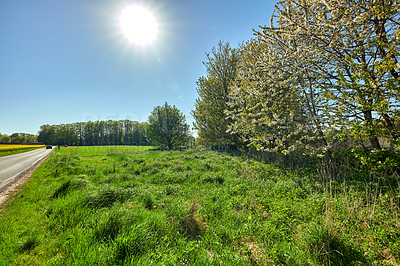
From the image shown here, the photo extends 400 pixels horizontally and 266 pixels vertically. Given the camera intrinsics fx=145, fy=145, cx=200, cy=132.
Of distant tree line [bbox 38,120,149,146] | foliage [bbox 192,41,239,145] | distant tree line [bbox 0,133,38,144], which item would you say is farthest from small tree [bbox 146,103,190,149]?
distant tree line [bbox 0,133,38,144]

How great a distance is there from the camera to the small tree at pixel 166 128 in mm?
30438

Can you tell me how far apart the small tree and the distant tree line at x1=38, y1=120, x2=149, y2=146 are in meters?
39.0

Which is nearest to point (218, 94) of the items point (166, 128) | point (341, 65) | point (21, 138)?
point (341, 65)

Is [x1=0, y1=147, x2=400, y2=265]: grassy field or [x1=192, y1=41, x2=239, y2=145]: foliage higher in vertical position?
[x1=192, y1=41, x2=239, y2=145]: foliage

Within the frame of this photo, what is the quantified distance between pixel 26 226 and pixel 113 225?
2.16 metres

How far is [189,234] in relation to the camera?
3.41 meters

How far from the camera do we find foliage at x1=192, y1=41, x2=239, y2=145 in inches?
604

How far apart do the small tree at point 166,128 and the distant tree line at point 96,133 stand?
39043 millimetres

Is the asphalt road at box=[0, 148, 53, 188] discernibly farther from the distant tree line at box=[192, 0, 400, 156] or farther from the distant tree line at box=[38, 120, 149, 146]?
the distant tree line at box=[38, 120, 149, 146]

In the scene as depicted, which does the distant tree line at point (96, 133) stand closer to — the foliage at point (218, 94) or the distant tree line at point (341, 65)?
the foliage at point (218, 94)

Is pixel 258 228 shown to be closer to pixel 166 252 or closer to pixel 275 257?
pixel 275 257

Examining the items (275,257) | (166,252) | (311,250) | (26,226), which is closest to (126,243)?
(166,252)

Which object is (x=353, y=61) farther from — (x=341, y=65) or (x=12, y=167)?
(x=12, y=167)

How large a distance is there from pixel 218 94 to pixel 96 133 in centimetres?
7454
